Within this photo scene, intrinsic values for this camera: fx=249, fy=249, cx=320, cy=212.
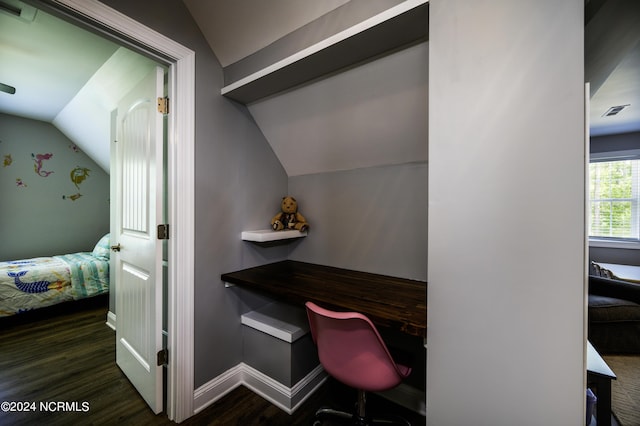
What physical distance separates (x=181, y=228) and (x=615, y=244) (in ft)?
18.6

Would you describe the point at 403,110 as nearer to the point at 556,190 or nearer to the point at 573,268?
the point at 556,190

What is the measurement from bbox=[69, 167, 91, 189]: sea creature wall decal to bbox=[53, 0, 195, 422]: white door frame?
3.89 metres

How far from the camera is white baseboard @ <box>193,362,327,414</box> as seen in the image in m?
1.56

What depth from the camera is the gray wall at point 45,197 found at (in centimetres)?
342

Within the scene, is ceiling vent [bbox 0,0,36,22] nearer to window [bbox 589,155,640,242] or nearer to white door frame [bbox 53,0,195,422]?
white door frame [bbox 53,0,195,422]

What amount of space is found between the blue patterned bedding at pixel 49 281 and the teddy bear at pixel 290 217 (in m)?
2.84

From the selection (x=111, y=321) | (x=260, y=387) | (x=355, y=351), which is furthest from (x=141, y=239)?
(x=111, y=321)

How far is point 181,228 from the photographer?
146 centimetres

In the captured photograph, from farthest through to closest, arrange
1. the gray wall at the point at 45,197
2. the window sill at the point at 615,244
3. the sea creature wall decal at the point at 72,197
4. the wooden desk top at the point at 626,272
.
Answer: the sea creature wall decal at the point at 72,197, the window sill at the point at 615,244, the gray wall at the point at 45,197, the wooden desk top at the point at 626,272

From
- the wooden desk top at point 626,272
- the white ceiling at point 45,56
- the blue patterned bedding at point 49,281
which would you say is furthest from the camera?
the wooden desk top at point 626,272

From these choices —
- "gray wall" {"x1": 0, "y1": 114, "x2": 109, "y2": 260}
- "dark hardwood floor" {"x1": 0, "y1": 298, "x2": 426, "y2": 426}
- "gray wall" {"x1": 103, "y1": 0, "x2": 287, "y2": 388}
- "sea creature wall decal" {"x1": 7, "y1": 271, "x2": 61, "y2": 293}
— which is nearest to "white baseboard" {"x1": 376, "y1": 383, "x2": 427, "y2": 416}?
"dark hardwood floor" {"x1": 0, "y1": 298, "x2": 426, "y2": 426}

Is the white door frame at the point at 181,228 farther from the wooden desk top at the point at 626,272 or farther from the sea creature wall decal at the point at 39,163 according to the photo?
the wooden desk top at the point at 626,272

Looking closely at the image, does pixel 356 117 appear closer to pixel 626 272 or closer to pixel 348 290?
pixel 348 290

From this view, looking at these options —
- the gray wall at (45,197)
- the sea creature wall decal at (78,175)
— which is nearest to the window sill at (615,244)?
the gray wall at (45,197)
